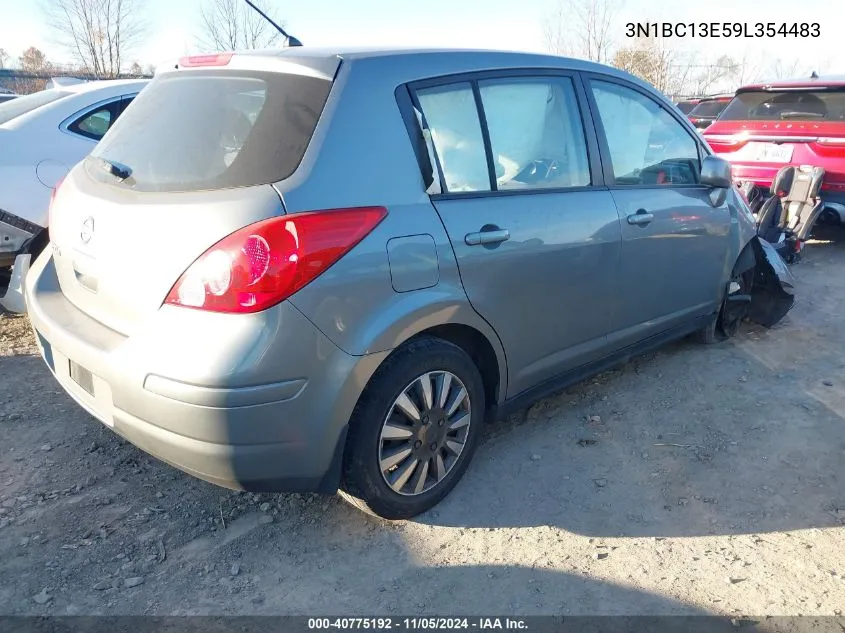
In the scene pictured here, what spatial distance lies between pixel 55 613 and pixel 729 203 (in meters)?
3.97

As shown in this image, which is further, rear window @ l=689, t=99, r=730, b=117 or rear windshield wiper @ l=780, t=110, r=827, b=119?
rear window @ l=689, t=99, r=730, b=117

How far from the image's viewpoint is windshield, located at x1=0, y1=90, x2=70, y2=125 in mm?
5102

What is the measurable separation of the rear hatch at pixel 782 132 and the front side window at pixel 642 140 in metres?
3.61

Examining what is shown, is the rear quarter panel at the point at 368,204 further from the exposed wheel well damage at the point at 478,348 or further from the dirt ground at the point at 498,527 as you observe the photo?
the dirt ground at the point at 498,527

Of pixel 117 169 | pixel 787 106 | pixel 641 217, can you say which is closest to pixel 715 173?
pixel 641 217

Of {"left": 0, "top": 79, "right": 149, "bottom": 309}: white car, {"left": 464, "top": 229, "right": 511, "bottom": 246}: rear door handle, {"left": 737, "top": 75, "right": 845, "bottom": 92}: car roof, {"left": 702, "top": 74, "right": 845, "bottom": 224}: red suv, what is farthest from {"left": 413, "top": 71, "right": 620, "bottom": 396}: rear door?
{"left": 737, "top": 75, "right": 845, "bottom": 92}: car roof

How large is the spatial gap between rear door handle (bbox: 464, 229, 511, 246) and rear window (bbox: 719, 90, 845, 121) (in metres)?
5.64

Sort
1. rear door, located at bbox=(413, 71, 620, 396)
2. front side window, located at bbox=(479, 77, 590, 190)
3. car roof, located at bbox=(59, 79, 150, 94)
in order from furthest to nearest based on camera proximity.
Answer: car roof, located at bbox=(59, 79, 150, 94) < front side window, located at bbox=(479, 77, 590, 190) < rear door, located at bbox=(413, 71, 620, 396)

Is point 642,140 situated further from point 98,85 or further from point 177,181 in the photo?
point 98,85

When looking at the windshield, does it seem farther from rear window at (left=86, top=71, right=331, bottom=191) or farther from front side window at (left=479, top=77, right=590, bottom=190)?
front side window at (left=479, top=77, right=590, bottom=190)

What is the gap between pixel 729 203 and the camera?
4188 mm

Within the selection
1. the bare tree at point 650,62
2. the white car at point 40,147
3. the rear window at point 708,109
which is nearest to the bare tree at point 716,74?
the bare tree at point 650,62

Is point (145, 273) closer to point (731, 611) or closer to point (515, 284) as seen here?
point (515, 284)

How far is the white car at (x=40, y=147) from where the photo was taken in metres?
4.57
